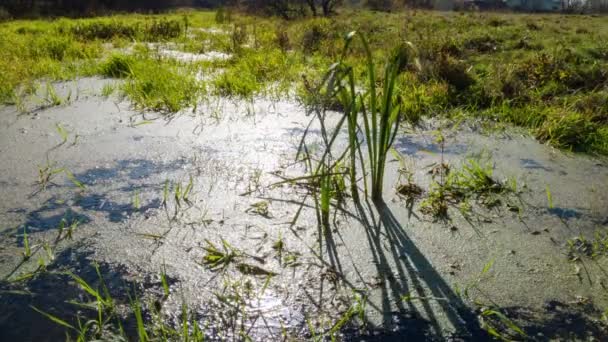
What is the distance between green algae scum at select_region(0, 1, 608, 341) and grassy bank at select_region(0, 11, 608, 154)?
3 cm

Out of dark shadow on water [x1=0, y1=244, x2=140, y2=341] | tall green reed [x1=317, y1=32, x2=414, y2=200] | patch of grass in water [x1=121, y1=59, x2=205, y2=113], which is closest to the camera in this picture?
dark shadow on water [x1=0, y1=244, x2=140, y2=341]

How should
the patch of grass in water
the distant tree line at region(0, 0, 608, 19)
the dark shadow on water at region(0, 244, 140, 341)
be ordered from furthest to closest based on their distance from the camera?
the distant tree line at region(0, 0, 608, 19) < the patch of grass in water < the dark shadow on water at region(0, 244, 140, 341)

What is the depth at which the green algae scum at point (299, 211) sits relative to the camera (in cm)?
107

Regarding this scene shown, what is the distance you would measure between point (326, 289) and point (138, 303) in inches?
17.0

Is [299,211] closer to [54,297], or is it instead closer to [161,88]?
[54,297]

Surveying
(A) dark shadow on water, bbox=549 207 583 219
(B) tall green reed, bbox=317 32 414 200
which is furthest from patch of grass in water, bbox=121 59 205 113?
(A) dark shadow on water, bbox=549 207 583 219

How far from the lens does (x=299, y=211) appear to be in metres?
1.34

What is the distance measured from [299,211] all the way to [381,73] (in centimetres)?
234

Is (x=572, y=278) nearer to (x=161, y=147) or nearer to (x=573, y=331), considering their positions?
(x=573, y=331)

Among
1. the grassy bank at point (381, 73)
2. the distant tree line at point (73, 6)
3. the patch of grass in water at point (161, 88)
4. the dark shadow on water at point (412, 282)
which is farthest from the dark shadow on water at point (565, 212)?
the distant tree line at point (73, 6)

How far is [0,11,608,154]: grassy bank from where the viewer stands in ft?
8.57

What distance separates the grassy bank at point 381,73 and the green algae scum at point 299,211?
0.03 meters

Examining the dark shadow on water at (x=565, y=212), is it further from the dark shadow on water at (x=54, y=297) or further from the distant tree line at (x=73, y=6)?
the distant tree line at (x=73, y=6)

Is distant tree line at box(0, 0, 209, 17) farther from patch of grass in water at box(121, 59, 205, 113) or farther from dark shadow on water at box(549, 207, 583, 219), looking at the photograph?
dark shadow on water at box(549, 207, 583, 219)
